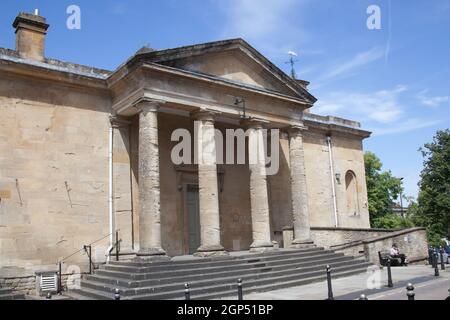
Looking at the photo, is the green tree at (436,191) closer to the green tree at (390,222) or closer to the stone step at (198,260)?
the green tree at (390,222)

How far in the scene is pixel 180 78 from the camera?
1515 centimetres

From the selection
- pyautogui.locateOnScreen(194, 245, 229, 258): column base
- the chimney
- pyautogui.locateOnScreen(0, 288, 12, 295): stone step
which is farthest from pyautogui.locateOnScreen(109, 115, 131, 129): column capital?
pyautogui.locateOnScreen(0, 288, 12, 295): stone step

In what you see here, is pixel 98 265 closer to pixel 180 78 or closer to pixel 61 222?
pixel 61 222

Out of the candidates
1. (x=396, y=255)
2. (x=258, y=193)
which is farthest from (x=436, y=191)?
(x=258, y=193)

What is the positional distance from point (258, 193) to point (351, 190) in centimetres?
1049

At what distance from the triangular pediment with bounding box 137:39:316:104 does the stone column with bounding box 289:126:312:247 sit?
203 cm

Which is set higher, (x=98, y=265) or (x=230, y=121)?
(x=230, y=121)

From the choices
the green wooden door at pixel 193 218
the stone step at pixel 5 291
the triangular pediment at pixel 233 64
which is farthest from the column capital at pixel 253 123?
the stone step at pixel 5 291

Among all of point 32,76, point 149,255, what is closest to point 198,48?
point 32,76

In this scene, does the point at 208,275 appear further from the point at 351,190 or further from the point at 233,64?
the point at 351,190

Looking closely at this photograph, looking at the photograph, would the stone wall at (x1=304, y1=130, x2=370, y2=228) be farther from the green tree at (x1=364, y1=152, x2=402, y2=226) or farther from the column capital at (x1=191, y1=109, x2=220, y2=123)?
the green tree at (x1=364, y1=152, x2=402, y2=226)

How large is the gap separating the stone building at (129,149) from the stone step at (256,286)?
77.7 inches
